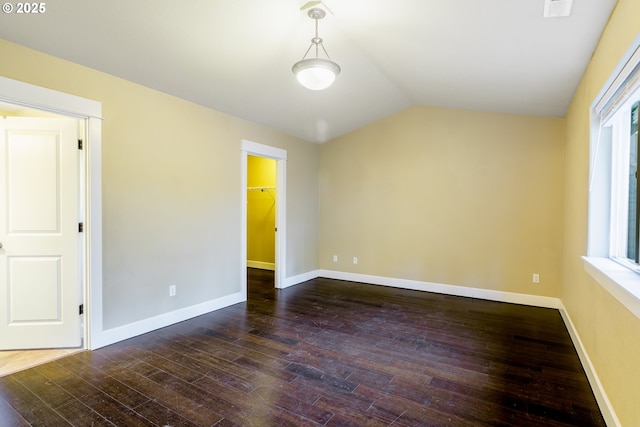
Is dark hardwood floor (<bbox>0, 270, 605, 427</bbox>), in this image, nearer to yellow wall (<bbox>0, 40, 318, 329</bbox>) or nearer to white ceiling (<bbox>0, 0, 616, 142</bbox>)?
yellow wall (<bbox>0, 40, 318, 329</bbox>)

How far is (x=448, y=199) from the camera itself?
4852mm

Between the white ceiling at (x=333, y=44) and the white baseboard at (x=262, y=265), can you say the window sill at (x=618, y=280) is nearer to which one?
the white ceiling at (x=333, y=44)

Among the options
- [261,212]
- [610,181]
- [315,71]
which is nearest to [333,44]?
[315,71]

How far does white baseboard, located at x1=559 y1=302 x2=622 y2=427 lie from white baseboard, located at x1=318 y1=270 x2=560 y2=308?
0.95m

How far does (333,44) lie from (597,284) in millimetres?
2820

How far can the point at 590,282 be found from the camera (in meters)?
2.51

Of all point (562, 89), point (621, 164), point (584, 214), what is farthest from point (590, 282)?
point (562, 89)

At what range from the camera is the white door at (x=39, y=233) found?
9.21 feet

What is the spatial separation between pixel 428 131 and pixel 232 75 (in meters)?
3.00

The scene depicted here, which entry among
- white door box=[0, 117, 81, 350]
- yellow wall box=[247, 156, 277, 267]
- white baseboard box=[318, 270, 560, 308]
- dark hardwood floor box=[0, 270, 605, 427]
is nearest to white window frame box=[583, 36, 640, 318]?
dark hardwood floor box=[0, 270, 605, 427]

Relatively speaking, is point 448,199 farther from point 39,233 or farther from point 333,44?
point 39,233

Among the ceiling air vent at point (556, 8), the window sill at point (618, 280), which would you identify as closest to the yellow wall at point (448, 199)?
the window sill at point (618, 280)

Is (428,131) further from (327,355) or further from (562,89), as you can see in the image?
(327,355)

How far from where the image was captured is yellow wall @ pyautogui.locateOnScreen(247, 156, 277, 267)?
21.4 ft
